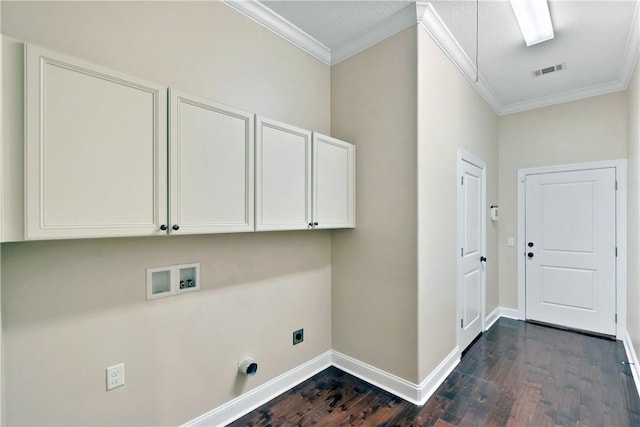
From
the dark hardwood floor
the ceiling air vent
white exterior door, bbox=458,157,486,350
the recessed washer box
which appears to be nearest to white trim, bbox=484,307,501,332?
white exterior door, bbox=458,157,486,350

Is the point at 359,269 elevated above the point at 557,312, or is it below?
above

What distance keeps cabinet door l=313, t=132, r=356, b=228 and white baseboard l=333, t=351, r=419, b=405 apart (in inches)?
48.3

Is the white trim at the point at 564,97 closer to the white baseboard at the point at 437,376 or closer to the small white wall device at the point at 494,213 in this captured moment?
the small white wall device at the point at 494,213

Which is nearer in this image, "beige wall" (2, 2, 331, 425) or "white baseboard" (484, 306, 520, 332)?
"beige wall" (2, 2, 331, 425)

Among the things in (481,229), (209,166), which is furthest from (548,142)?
(209,166)

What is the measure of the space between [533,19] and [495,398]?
2968 mm

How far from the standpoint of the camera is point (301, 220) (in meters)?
2.19

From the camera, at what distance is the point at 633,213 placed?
295 centimetres

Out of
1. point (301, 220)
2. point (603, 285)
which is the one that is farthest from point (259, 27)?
point (603, 285)

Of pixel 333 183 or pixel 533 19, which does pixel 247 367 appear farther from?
pixel 533 19

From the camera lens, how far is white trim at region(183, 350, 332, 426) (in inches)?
77.1

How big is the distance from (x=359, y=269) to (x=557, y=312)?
3011 mm

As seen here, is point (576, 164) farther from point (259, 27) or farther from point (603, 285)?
point (259, 27)

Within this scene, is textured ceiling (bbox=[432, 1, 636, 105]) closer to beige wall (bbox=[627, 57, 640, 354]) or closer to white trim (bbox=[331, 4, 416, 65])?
white trim (bbox=[331, 4, 416, 65])
